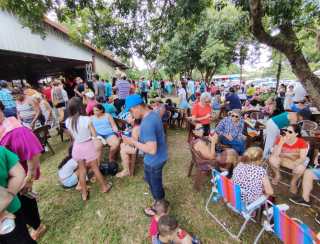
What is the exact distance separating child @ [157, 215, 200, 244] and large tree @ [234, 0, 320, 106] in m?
3.47

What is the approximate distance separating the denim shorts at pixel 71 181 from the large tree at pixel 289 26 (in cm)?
430

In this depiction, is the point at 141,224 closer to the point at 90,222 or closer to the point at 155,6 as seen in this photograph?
the point at 90,222

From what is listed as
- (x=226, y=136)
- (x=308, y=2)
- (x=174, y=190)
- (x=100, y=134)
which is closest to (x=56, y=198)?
(x=100, y=134)

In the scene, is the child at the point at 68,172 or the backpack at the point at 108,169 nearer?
the child at the point at 68,172

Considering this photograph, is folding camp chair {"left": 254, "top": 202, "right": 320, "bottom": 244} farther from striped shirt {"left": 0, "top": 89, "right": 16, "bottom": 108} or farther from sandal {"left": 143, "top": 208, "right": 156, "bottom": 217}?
striped shirt {"left": 0, "top": 89, "right": 16, "bottom": 108}

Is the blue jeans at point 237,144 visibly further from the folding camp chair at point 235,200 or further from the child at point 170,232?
the child at point 170,232

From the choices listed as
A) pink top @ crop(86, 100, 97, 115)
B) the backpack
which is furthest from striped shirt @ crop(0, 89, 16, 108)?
the backpack

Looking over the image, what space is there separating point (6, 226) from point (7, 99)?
13.9 feet

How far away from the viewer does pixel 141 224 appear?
8.99 feet

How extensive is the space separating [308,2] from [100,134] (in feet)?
17.5

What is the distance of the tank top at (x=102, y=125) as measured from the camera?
13.8ft

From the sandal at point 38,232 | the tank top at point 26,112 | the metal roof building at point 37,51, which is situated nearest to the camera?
the sandal at point 38,232

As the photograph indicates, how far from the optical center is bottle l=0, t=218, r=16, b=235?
1.36 metres

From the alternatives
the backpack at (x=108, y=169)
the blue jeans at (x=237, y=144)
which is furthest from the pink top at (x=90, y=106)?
the blue jeans at (x=237, y=144)
